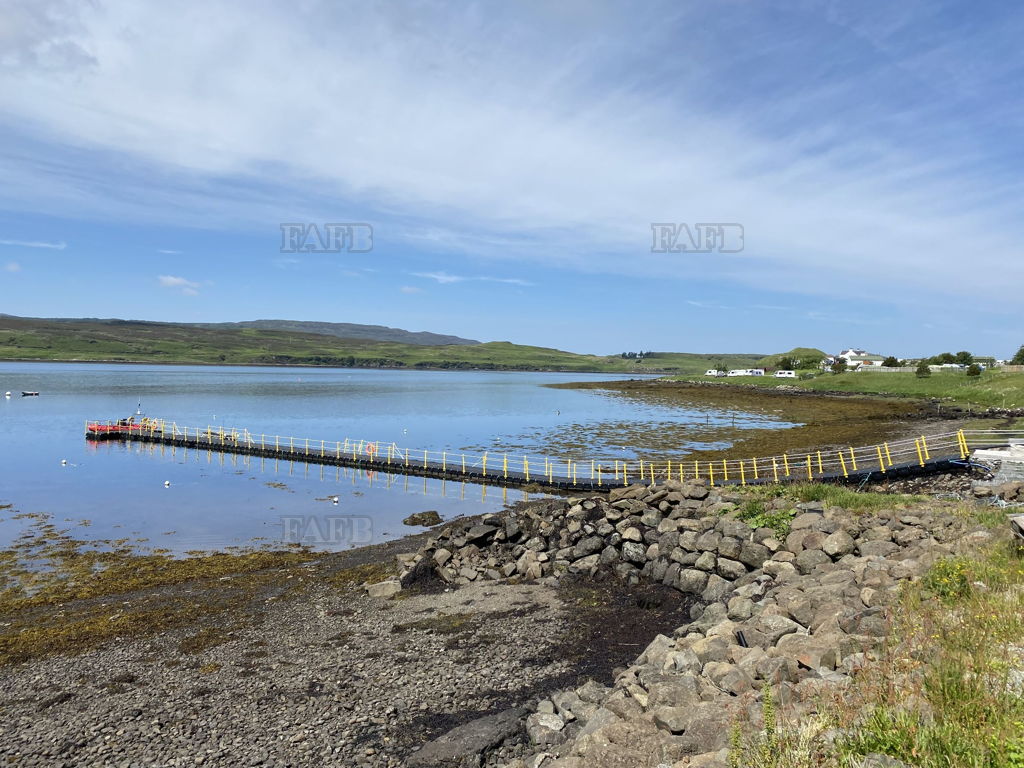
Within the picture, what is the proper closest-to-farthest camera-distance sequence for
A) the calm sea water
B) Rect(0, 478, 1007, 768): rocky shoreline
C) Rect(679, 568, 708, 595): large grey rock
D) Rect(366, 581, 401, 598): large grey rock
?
Rect(0, 478, 1007, 768): rocky shoreline, Rect(679, 568, 708, 595): large grey rock, Rect(366, 581, 401, 598): large grey rock, the calm sea water

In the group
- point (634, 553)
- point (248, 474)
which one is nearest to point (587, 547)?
point (634, 553)

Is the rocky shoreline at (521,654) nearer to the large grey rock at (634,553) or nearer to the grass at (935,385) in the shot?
the large grey rock at (634,553)

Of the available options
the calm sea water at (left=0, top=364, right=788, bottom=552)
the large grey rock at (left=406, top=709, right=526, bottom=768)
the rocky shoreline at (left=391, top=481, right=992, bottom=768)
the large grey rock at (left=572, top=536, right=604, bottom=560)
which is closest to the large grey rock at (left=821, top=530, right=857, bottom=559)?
the rocky shoreline at (left=391, top=481, right=992, bottom=768)

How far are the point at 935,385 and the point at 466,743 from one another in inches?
4435

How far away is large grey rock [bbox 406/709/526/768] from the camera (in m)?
9.79

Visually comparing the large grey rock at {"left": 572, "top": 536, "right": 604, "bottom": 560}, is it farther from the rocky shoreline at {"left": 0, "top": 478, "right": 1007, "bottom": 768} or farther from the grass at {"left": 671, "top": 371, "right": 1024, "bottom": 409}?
the grass at {"left": 671, "top": 371, "right": 1024, "bottom": 409}

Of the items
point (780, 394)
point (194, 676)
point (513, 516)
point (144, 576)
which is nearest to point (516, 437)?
point (513, 516)

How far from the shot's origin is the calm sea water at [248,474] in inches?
1141

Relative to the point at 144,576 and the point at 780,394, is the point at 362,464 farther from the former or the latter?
the point at 780,394

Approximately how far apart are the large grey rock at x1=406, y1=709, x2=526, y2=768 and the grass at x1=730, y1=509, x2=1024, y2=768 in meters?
4.81

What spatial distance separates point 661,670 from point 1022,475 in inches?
747

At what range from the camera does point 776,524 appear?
1823 cm

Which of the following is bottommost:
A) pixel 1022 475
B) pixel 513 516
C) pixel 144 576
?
pixel 144 576

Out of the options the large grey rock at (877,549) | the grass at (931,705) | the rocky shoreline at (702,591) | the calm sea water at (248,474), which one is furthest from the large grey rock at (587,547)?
the grass at (931,705)
